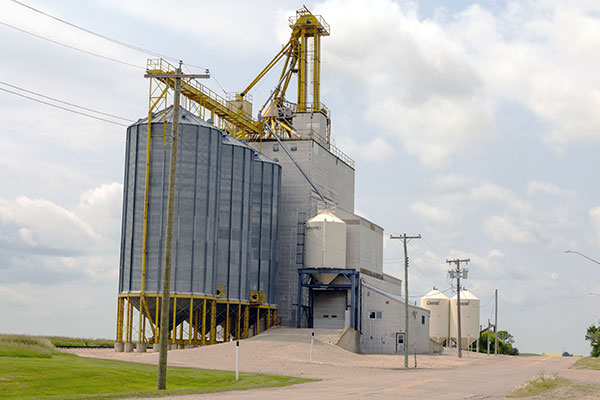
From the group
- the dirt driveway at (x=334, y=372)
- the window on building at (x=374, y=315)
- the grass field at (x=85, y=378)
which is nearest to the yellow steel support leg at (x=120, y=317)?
the dirt driveway at (x=334, y=372)

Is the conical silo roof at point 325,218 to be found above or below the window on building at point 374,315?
above

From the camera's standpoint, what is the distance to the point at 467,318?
10469 centimetres

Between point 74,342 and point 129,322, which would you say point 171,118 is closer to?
point 129,322

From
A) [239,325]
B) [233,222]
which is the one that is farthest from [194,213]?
[239,325]

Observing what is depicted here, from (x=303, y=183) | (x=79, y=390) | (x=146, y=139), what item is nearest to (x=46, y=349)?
(x=79, y=390)

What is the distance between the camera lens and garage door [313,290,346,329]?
74.7m

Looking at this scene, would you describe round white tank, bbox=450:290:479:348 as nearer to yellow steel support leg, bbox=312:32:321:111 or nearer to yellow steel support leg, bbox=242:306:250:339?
yellow steel support leg, bbox=312:32:321:111

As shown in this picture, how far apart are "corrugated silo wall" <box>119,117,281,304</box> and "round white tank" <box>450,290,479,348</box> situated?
154ft

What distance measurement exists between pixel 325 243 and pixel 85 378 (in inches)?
1753

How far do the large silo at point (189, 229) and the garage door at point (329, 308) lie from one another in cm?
997

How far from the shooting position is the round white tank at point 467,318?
104m

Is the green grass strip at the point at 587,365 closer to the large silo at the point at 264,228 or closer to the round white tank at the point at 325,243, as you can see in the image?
the round white tank at the point at 325,243

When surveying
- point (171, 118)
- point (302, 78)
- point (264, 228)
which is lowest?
point (264, 228)

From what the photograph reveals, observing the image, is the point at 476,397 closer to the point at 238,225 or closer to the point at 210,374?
the point at 210,374
